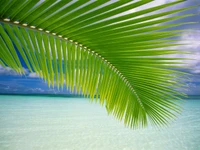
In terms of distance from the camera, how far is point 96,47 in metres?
0.71

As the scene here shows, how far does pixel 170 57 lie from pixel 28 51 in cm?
46

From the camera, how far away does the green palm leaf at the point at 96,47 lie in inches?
20.4

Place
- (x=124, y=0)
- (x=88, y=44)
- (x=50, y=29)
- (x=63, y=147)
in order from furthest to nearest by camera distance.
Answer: (x=63, y=147), (x=88, y=44), (x=50, y=29), (x=124, y=0)

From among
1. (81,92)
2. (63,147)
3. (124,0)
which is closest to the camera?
(124,0)

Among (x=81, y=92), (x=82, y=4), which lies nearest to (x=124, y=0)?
(x=82, y=4)

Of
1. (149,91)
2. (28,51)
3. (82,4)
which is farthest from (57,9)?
(149,91)

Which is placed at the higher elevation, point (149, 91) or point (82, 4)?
point (82, 4)

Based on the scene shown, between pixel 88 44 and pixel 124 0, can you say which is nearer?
pixel 124 0

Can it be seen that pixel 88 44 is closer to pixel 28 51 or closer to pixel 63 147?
pixel 28 51

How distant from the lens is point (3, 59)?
0.63m

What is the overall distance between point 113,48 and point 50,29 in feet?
0.72

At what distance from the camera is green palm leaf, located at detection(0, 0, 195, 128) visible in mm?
519

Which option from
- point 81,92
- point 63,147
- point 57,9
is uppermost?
point 57,9

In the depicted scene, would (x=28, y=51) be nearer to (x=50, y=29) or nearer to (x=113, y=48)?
(x=50, y=29)
